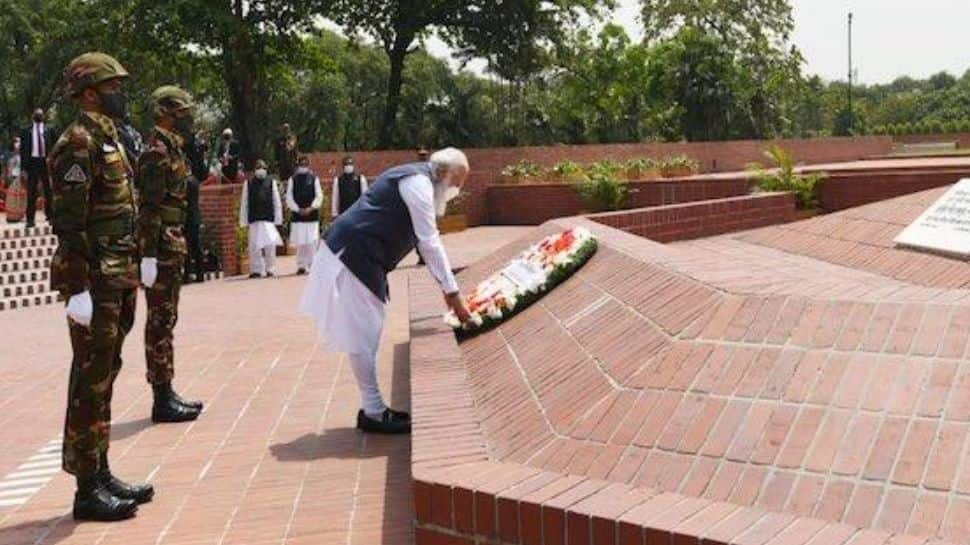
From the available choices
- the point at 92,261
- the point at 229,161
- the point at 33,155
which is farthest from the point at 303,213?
the point at 92,261

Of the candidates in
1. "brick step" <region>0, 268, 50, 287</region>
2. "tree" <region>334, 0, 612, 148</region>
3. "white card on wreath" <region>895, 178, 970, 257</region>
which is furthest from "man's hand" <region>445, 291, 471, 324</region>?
"tree" <region>334, 0, 612, 148</region>

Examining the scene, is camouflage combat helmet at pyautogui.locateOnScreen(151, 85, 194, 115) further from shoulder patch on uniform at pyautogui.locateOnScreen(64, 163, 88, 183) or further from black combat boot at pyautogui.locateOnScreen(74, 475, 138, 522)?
black combat boot at pyautogui.locateOnScreen(74, 475, 138, 522)

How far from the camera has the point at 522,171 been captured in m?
23.6

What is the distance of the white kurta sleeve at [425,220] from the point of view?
503cm

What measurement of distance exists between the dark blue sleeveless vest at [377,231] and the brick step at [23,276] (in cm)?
951

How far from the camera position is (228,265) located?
15.5 m

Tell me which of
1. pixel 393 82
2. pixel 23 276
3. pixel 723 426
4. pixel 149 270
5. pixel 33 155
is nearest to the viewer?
pixel 723 426

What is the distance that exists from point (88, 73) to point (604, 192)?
15.5m

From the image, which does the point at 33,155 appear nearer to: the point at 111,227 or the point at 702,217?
the point at 702,217

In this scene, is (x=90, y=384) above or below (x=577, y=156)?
below

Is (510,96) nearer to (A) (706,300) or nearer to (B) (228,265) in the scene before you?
(B) (228,265)

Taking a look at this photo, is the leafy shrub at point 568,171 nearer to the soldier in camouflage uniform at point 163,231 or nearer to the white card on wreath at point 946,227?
the white card on wreath at point 946,227

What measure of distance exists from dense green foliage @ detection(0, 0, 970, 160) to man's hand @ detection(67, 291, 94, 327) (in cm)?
2026

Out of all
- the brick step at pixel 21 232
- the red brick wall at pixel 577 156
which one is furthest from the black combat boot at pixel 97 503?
the red brick wall at pixel 577 156
